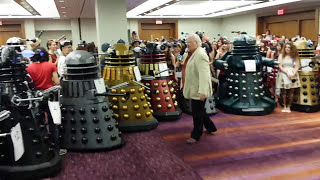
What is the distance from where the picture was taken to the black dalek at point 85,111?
155 inches

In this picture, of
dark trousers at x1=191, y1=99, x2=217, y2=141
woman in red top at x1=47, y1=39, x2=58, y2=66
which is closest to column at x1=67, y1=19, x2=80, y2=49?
woman in red top at x1=47, y1=39, x2=58, y2=66

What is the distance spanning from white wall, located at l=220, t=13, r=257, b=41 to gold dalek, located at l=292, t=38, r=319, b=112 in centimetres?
891

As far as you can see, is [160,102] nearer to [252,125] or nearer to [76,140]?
[252,125]

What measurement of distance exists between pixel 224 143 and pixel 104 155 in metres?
1.57

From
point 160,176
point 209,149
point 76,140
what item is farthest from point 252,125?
point 76,140

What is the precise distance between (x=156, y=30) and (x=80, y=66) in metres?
13.4

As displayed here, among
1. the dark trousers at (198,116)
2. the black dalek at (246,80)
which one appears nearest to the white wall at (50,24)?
the black dalek at (246,80)

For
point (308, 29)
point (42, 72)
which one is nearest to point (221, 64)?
point (42, 72)

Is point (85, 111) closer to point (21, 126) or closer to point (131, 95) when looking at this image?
point (21, 126)

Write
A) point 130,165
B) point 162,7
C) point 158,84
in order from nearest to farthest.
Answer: point 130,165 → point 158,84 → point 162,7

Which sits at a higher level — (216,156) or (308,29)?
(308,29)

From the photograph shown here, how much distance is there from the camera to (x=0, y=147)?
10.6 ft

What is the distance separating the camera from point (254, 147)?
13.4 ft

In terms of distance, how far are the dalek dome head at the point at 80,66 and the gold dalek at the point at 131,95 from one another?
0.72 metres
